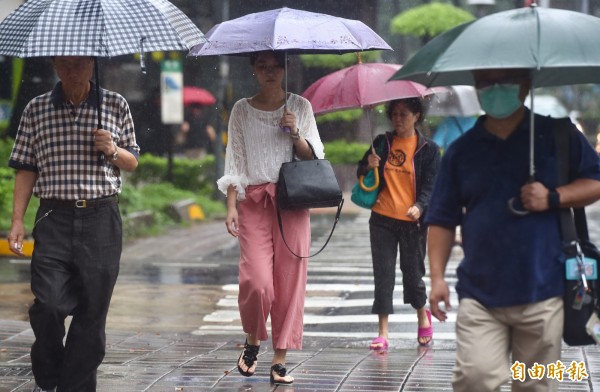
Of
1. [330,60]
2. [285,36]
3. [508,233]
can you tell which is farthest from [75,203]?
[330,60]

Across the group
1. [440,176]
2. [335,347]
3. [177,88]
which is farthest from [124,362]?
[177,88]

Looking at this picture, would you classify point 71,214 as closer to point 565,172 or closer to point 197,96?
point 565,172

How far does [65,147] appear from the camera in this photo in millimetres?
5887

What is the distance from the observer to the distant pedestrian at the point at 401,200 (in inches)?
324

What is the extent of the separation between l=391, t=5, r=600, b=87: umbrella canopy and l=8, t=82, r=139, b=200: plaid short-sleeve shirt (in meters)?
1.86

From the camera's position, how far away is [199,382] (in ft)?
22.4

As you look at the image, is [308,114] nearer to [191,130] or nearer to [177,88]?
[177,88]

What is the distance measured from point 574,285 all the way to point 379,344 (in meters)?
3.84

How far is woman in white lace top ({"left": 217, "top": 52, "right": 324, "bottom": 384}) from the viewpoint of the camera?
22.2 feet

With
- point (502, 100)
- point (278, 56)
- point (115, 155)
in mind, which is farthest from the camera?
point (278, 56)

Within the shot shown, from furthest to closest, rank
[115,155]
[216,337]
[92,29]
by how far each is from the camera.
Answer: [216,337], [115,155], [92,29]

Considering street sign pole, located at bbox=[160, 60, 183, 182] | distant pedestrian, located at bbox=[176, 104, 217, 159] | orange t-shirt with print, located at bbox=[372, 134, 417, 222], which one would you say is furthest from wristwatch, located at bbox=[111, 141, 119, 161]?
distant pedestrian, located at bbox=[176, 104, 217, 159]

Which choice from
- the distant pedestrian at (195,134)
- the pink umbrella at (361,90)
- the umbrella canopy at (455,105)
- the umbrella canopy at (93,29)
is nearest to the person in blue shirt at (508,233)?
the umbrella canopy at (93,29)

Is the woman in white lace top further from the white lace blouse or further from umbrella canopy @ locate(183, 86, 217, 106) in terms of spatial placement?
umbrella canopy @ locate(183, 86, 217, 106)
